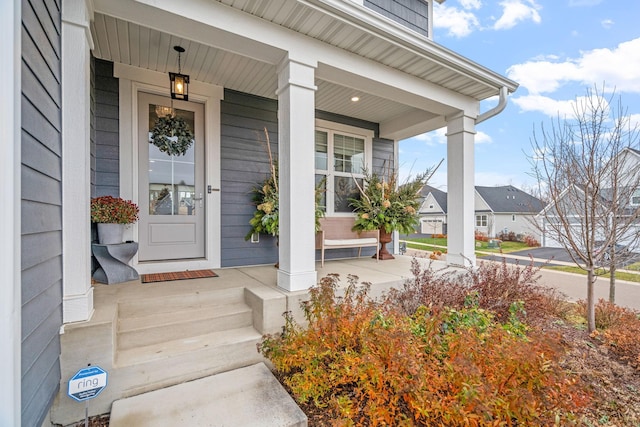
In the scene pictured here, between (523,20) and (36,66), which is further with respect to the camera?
(523,20)

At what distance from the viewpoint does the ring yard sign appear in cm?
149

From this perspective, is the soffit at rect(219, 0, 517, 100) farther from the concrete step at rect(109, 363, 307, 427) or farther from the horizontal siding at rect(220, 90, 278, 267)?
the concrete step at rect(109, 363, 307, 427)

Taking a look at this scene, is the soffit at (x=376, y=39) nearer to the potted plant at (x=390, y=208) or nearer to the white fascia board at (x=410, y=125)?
the white fascia board at (x=410, y=125)

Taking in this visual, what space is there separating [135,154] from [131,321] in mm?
1942

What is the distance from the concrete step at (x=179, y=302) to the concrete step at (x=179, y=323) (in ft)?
0.10

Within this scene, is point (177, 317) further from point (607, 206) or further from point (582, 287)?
point (582, 287)

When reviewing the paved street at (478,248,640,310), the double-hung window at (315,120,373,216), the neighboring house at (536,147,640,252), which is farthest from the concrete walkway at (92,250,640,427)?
the paved street at (478,248,640,310)

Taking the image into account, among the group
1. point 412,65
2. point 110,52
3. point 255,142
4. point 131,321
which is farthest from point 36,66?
point 412,65

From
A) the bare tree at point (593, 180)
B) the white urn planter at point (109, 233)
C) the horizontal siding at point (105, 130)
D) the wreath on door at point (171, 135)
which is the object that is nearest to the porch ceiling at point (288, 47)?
the horizontal siding at point (105, 130)

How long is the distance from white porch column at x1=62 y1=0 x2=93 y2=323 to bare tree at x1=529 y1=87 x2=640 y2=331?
174 inches

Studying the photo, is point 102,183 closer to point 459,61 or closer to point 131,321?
point 131,321

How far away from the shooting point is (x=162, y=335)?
2195mm

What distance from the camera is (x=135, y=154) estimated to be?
328 cm

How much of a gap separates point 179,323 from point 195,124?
2484 mm
